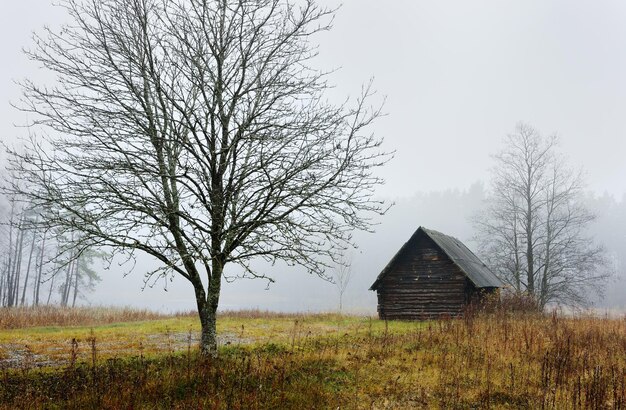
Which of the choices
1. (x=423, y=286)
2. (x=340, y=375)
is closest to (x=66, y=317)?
(x=423, y=286)

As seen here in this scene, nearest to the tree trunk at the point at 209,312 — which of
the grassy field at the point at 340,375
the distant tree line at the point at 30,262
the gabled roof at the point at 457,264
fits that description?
the grassy field at the point at 340,375

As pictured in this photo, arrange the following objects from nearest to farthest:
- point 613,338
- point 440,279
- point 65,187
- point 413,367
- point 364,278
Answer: point 65,187, point 413,367, point 613,338, point 440,279, point 364,278

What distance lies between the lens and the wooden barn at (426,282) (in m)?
22.6

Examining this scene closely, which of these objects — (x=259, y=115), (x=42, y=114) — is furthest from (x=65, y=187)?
(x=259, y=115)

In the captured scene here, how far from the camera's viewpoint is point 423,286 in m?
23.6

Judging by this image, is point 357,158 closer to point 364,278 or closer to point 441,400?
point 441,400

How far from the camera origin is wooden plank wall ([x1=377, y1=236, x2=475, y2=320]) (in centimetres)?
2270

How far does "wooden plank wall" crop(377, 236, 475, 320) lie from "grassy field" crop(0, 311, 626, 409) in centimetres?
915

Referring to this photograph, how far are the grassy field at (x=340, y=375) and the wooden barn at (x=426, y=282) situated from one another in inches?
358

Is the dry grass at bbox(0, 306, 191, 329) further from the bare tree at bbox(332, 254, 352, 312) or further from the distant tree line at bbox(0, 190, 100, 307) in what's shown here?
the bare tree at bbox(332, 254, 352, 312)

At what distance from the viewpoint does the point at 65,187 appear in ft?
29.1

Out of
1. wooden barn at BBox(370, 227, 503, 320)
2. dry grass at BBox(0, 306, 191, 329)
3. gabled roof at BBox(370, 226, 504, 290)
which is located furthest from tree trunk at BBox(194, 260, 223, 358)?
dry grass at BBox(0, 306, 191, 329)

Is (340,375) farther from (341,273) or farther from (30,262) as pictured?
(30,262)

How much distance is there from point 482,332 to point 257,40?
1152 cm
